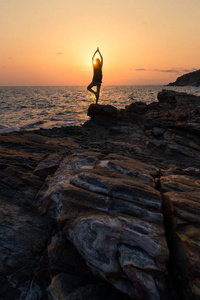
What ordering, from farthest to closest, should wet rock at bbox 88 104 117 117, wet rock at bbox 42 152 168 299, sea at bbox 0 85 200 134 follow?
sea at bbox 0 85 200 134 < wet rock at bbox 88 104 117 117 < wet rock at bbox 42 152 168 299

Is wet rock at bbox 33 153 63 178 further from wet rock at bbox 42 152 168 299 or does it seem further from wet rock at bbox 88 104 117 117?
wet rock at bbox 88 104 117 117

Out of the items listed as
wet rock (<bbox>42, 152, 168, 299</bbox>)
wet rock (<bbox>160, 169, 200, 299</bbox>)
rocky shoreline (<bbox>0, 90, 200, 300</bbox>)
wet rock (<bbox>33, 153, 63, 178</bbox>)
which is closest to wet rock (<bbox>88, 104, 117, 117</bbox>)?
wet rock (<bbox>33, 153, 63, 178</bbox>)

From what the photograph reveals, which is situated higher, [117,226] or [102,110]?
[102,110]

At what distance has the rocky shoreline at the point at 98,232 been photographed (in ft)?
8.58

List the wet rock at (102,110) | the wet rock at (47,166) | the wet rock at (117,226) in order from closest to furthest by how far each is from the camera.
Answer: the wet rock at (117,226), the wet rock at (47,166), the wet rock at (102,110)

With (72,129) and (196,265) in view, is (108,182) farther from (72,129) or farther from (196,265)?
(72,129)

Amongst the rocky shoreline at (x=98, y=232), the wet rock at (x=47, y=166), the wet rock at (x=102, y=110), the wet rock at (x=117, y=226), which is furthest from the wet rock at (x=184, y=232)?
the wet rock at (x=102, y=110)

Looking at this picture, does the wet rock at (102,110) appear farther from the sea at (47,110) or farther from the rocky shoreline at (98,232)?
the rocky shoreline at (98,232)

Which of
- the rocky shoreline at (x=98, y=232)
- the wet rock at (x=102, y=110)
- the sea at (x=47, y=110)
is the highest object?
the wet rock at (x=102, y=110)

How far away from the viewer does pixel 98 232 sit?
2.99 meters

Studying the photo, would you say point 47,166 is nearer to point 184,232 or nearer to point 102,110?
point 184,232

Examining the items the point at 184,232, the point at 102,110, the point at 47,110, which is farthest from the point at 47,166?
the point at 47,110

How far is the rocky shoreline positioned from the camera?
103 inches

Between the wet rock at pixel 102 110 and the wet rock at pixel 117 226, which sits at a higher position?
the wet rock at pixel 102 110
